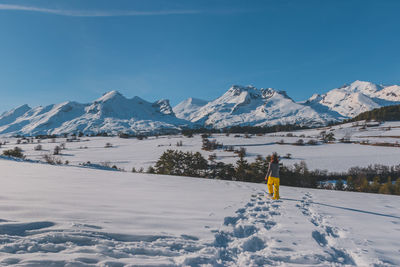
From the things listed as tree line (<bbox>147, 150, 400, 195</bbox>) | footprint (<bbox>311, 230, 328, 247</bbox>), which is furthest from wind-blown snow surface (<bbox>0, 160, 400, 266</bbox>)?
tree line (<bbox>147, 150, 400, 195</bbox>)

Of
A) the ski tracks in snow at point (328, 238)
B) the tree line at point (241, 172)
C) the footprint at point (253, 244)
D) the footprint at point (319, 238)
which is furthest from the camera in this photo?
the tree line at point (241, 172)

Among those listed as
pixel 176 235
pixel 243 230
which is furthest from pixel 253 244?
pixel 176 235

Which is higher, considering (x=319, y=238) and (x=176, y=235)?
(x=176, y=235)

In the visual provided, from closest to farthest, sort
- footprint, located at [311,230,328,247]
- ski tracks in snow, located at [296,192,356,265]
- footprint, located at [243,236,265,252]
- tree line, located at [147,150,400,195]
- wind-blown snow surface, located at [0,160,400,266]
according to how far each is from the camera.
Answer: wind-blown snow surface, located at [0,160,400,266], ski tracks in snow, located at [296,192,356,265], footprint, located at [243,236,265,252], footprint, located at [311,230,328,247], tree line, located at [147,150,400,195]

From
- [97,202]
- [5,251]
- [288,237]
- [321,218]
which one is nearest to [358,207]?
[321,218]

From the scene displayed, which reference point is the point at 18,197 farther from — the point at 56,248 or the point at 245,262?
the point at 245,262

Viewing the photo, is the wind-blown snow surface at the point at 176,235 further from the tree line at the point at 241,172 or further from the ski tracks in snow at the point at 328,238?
the tree line at the point at 241,172

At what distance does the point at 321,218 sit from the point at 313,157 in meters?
130

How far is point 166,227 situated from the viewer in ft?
20.0

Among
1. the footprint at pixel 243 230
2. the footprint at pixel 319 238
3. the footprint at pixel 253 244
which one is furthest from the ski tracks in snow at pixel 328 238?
the footprint at pixel 243 230

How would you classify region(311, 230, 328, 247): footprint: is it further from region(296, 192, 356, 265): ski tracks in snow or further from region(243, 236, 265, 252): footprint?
region(243, 236, 265, 252): footprint

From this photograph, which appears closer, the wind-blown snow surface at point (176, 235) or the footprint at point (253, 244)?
the wind-blown snow surface at point (176, 235)

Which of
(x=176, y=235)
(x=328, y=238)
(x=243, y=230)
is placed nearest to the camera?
(x=176, y=235)

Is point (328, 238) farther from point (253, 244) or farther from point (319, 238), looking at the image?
point (253, 244)
